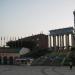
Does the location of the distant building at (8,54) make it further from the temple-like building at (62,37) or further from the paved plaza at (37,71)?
the paved plaza at (37,71)

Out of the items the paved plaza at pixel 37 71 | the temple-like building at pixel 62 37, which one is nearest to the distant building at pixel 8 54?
the temple-like building at pixel 62 37

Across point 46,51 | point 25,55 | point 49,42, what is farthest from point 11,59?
point 49,42

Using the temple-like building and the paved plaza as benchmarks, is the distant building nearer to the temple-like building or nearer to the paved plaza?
the temple-like building

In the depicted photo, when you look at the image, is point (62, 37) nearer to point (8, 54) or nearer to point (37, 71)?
point (8, 54)

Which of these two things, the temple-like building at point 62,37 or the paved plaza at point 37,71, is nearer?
the paved plaza at point 37,71

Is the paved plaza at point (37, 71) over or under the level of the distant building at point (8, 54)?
under

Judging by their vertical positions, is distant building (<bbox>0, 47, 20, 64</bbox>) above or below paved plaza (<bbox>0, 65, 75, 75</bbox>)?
above

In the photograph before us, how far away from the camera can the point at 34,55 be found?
111 metres

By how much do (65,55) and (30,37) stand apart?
60.3m

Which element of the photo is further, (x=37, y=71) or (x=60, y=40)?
(x=60, y=40)

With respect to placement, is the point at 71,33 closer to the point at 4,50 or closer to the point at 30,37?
the point at 4,50

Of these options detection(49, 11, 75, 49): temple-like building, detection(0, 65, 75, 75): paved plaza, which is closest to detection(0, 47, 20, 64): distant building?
detection(49, 11, 75, 49): temple-like building

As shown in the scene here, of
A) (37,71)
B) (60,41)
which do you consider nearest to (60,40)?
(60,41)

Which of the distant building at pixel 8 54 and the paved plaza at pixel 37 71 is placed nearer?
the paved plaza at pixel 37 71
